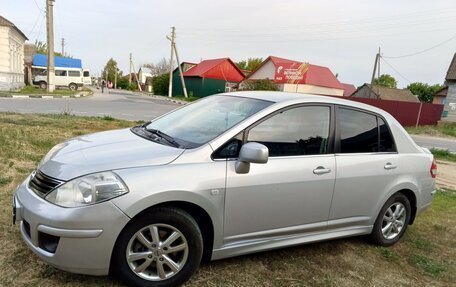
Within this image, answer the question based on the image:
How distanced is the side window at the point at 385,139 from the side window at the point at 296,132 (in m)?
0.77

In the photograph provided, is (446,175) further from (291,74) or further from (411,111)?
(291,74)

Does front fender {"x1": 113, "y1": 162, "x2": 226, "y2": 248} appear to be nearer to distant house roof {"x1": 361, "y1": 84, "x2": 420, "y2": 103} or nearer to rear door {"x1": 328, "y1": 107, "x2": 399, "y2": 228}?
rear door {"x1": 328, "y1": 107, "x2": 399, "y2": 228}

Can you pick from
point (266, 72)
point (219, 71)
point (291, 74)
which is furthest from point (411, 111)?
point (219, 71)

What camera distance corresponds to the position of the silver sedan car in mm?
2635

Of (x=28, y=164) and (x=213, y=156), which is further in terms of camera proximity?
(x=28, y=164)

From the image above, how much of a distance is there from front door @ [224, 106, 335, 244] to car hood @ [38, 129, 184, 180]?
59 centimetres

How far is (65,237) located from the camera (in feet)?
8.40

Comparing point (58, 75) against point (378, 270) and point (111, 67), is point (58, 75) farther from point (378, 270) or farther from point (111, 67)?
point (111, 67)

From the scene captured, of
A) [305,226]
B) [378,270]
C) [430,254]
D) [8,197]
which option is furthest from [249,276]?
[8,197]

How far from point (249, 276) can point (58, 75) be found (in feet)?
131

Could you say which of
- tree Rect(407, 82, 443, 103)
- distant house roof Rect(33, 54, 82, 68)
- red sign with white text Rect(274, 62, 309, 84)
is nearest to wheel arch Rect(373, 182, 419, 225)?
red sign with white text Rect(274, 62, 309, 84)

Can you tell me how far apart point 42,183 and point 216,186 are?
50.4 inches

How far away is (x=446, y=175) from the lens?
9656 millimetres

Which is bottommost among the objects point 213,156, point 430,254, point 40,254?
point 430,254
